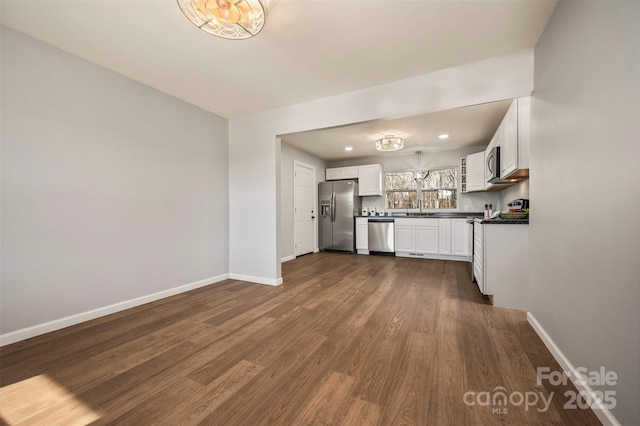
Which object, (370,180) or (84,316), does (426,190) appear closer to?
(370,180)

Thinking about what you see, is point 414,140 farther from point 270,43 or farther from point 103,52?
point 103,52

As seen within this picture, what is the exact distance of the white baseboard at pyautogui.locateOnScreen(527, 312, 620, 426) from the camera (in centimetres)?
115

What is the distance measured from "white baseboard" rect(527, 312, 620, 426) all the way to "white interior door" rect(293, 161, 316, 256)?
418cm

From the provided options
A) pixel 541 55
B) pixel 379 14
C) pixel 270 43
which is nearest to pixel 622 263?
pixel 541 55

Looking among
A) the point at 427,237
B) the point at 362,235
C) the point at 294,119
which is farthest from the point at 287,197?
the point at 427,237

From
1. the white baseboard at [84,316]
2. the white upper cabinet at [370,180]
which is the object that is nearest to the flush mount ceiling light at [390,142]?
the white upper cabinet at [370,180]

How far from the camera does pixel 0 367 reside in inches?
64.5

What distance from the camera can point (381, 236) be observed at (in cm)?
575

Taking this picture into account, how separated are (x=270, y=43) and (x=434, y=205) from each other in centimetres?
512

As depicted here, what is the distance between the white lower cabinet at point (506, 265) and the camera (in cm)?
Answer: 251

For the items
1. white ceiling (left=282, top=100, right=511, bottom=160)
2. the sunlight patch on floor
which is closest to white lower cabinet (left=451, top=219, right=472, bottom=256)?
white ceiling (left=282, top=100, right=511, bottom=160)

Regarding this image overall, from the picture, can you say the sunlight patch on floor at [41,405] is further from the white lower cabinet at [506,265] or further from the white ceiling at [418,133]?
the white lower cabinet at [506,265]

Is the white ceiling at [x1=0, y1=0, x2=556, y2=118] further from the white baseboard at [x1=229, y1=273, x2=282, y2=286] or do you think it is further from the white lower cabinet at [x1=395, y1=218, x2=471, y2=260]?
the white lower cabinet at [x1=395, y1=218, x2=471, y2=260]

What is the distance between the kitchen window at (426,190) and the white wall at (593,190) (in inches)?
153
